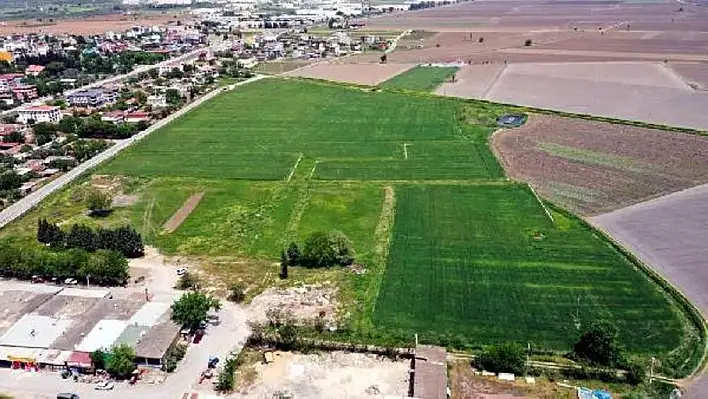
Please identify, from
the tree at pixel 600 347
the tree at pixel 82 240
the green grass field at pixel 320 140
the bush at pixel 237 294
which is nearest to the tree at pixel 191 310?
the bush at pixel 237 294

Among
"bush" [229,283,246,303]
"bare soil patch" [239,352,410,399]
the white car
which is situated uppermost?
"bush" [229,283,246,303]

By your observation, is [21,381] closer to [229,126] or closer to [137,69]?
[229,126]

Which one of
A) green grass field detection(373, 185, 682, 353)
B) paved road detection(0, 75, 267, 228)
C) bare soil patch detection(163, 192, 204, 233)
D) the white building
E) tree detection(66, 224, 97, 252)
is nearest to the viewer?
green grass field detection(373, 185, 682, 353)

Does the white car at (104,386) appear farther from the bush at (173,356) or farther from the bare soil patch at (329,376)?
the bare soil patch at (329,376)

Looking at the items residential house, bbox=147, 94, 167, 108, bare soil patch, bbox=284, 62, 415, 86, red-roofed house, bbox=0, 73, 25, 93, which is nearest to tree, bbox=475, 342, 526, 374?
residential house, bbox=147, 94, 167, 108

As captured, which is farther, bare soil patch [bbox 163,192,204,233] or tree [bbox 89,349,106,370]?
bare soil patch [bbox 163,192,204,233]

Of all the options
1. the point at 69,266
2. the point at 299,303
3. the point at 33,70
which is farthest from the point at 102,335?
the point at 33,70

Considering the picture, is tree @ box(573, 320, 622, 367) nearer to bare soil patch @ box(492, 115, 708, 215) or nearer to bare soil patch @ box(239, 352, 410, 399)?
bare soil patch @ box(239, 352, 410, 399)

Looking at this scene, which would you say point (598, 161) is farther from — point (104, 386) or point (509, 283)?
point (104, 386)

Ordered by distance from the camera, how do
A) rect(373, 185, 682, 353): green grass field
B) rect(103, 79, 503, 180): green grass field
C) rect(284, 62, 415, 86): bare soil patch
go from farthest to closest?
rect(284, 62, 415, 86): bare soil patch, rect(103, 79, 503, 180): green grass field, rect(373, 185, 682, 353): green grass field
